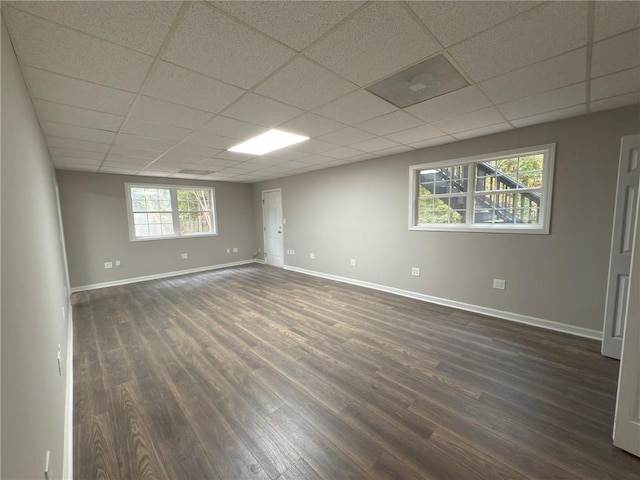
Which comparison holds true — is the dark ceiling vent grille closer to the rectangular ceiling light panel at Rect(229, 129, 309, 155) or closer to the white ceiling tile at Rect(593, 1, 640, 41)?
the rectangular ceiling light panel at Rect(229, 129, 309, 155)

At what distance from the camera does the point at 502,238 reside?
132 inches

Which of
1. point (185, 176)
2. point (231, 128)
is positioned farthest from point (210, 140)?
point (185, 176)

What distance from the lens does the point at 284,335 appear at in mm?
3104

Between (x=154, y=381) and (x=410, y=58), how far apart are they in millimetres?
3181

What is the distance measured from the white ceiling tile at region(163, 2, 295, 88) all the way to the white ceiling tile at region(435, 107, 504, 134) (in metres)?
1.97

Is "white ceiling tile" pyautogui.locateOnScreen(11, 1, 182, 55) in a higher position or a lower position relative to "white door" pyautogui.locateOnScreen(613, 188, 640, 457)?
higher

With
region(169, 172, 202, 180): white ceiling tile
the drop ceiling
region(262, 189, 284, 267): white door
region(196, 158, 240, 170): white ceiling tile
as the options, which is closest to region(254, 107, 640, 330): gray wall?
the drop ceiling

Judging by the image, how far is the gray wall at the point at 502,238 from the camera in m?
2.73

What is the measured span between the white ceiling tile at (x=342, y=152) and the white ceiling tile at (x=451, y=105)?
4.51 ft

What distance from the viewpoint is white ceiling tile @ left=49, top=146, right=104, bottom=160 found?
3.52 metres

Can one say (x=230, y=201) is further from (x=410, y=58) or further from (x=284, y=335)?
(x=410, y=58)

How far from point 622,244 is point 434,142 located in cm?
220

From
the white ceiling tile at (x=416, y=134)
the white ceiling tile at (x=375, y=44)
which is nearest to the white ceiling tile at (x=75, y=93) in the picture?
the white ceiling tile at (x=375, y=44)

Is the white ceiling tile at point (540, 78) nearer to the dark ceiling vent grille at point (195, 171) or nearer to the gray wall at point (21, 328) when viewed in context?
the gray wall at point (21, 328)
